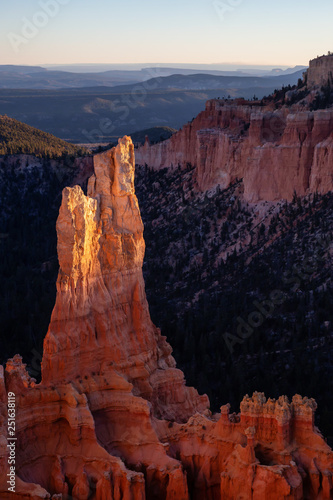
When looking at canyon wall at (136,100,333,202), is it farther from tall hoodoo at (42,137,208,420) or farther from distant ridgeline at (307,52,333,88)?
tall hoodoo at (42,137,208,420)

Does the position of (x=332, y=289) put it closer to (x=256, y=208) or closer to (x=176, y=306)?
(x=176, y=306)

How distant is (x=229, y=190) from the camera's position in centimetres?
8231

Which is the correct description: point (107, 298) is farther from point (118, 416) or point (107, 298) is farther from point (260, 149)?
point (260, 149)

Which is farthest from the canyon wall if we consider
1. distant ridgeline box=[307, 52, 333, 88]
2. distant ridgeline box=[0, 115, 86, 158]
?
distant ridgeline box=[0, 115, 86, 158]

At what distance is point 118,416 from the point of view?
26594 mm

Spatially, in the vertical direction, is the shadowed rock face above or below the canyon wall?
below

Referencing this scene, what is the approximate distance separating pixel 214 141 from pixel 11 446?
6545cm

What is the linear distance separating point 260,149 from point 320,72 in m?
16.7

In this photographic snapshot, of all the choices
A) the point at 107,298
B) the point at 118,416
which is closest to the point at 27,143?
the point at 107,298

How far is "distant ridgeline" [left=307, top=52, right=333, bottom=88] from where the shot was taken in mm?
84312

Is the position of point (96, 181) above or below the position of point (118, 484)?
above

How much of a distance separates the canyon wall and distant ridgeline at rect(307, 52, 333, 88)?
23.6ft

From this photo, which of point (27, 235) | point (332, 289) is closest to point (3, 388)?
point (332, 289)

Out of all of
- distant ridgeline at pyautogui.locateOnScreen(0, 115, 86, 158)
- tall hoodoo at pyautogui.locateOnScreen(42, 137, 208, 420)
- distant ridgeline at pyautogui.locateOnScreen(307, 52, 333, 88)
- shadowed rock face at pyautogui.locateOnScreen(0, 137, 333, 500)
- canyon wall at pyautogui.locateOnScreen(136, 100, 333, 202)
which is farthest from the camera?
distant ridgeline at pyautogui.locateOnScreen(0, 115, 86, 158)
